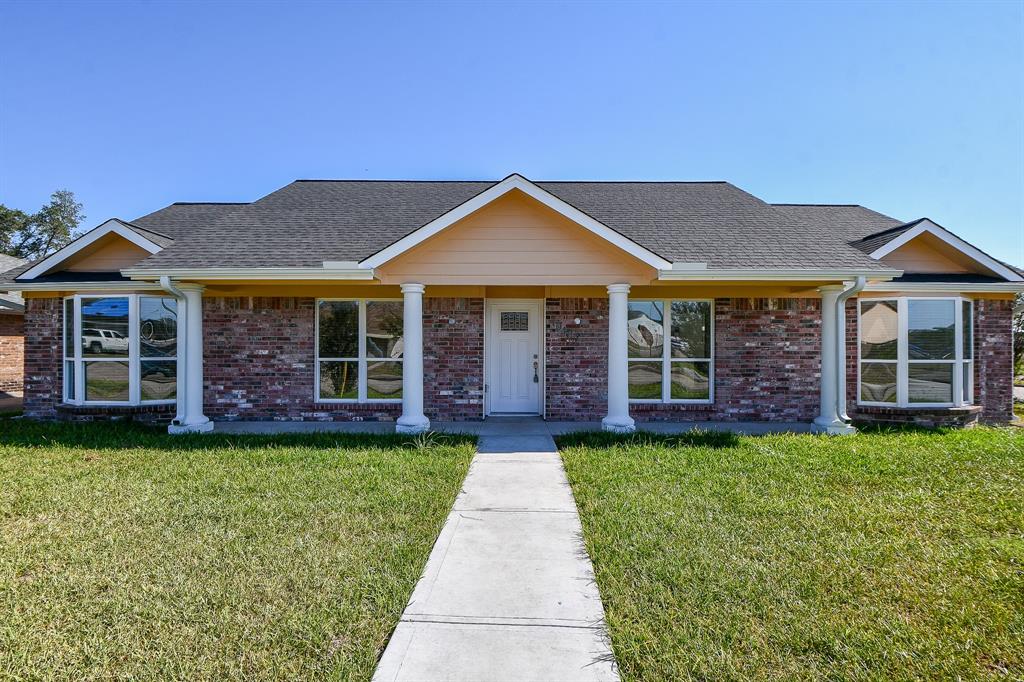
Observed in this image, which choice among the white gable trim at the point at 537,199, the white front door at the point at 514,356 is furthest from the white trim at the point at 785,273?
the white front door at the point at 514,356

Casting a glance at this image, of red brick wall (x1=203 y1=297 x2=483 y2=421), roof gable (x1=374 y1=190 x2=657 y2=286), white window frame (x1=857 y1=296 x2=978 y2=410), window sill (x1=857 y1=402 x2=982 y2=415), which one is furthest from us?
red brick wall (x1=203 y1=297 x2=483 y2=421)

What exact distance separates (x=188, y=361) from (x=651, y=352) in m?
8.43

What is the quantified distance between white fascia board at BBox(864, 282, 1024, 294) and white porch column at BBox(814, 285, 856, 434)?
120 cm

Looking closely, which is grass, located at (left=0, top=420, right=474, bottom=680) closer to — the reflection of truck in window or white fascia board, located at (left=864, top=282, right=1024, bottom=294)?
the reflection of truck in window

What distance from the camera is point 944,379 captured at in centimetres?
973

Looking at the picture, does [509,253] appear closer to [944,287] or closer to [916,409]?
[916,409]

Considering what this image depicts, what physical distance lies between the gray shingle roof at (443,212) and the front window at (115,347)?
1706 millimetres

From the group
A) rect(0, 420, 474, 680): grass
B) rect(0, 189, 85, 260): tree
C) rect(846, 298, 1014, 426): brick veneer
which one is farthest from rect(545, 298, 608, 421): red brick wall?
rect(0, 189, 85, 260): tree

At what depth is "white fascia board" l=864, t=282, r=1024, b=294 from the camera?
964 cm

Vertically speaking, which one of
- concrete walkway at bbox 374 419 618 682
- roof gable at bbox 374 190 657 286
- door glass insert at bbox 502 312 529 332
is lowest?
concrete walkway at bbox 374 419 618 682

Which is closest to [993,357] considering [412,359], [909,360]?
[909,360]

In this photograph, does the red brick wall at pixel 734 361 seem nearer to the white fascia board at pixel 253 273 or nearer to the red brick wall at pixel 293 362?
the red brick wall at pixel 293 362

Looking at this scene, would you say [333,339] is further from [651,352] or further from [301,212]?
[651,352]

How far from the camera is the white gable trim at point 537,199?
316 inches
